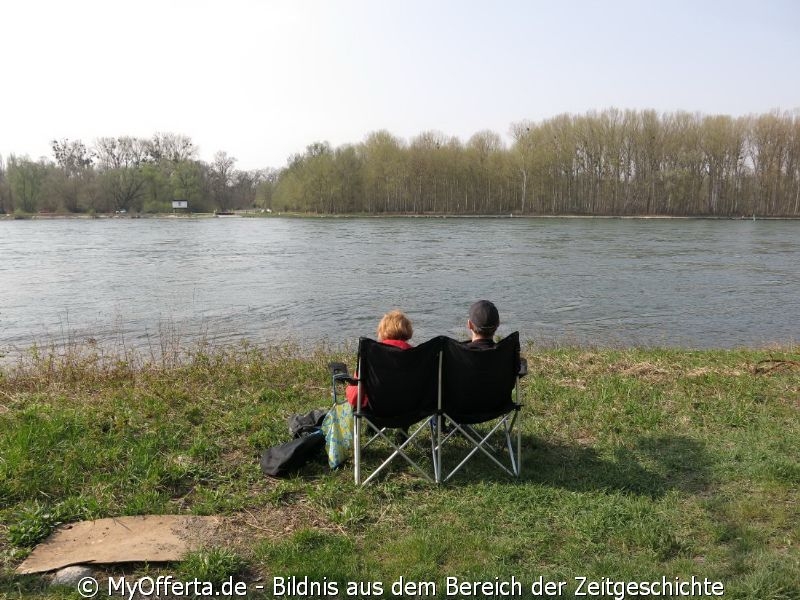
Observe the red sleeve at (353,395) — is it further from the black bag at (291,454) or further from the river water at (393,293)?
the river water at (393,293)

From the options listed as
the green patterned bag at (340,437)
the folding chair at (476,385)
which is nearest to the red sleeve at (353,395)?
the green patterned bag at (340,437)

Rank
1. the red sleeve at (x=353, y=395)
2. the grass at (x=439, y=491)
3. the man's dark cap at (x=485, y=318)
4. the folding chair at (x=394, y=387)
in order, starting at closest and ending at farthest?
the grass at (x=439, y=491) → the folding chair at (x=394, y=387) → the red sleeve at (x=353, y=395) → the man's dark cap at (x=485, y=318)

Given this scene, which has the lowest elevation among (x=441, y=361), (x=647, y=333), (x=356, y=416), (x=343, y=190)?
(x=647, y=333)

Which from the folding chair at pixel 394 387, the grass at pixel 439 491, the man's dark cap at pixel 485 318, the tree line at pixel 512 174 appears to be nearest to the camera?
the grass at pixel 439 491

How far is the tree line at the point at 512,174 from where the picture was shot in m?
85.6

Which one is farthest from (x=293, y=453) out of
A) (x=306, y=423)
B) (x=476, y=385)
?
(x=476, y=385)

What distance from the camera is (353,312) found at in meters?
15.4

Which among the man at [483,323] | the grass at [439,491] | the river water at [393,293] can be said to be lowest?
the river water at [393,293]

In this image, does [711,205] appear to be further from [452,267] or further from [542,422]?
[542,422]

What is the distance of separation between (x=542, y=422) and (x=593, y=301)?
12.4m

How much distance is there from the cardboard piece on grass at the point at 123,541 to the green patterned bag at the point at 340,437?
996 millimetres

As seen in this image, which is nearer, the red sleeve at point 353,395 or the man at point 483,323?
the red sleeve at point 353,395

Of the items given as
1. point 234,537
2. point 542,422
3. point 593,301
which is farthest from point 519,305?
point 234,537

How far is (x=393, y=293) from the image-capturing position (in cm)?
1844
